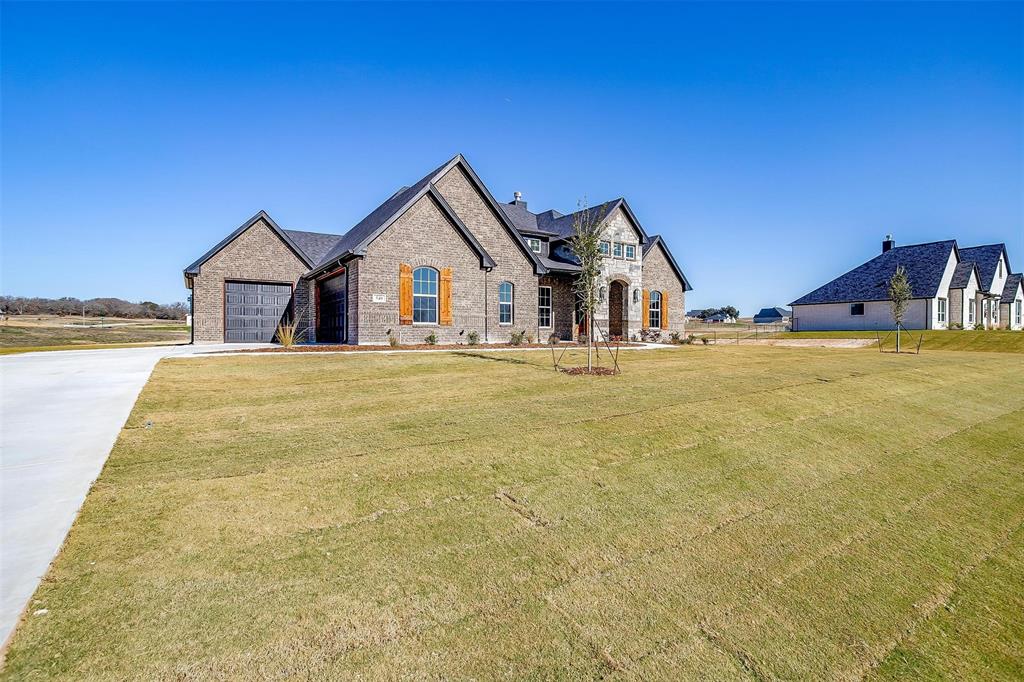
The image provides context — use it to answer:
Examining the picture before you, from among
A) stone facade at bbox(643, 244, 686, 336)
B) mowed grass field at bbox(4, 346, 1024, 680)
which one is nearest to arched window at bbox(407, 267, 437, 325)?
mowed grass field at bbox(4, 346, 1024, 680)

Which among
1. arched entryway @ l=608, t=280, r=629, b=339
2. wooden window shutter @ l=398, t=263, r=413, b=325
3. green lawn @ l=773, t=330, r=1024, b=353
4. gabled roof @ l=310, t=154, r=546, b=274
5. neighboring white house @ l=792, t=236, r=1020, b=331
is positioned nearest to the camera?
gabled roof @ l=310, t=154, r=546, b=274

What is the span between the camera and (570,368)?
40.5 feet

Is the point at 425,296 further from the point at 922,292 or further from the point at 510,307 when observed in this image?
the point at 922,292

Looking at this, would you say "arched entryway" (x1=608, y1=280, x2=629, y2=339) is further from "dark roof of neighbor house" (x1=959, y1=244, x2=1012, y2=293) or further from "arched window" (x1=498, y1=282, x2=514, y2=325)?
"dark roof of neighbor house" (x1=959, y1=244, x2=1012, y2=293)

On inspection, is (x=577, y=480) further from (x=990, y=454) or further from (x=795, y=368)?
(x=795, y=368)

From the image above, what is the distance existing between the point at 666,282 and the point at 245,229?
23.3 m

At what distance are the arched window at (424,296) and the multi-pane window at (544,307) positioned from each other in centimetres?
661

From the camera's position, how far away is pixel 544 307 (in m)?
24.9

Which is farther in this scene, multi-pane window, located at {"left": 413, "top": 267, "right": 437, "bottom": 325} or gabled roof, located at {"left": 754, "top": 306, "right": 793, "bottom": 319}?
gabled roof, located at {"left": 754, "top": 306, "right": 793, "bottom": 319}

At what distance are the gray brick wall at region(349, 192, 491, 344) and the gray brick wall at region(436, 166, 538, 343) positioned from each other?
89 cm

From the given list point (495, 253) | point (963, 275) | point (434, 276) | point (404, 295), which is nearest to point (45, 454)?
point (404, 295)

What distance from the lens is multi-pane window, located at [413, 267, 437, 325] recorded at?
19.4 meters

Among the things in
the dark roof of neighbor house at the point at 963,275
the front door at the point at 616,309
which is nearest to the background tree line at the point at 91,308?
the front door at the point at 616,309

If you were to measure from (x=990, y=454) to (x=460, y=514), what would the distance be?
820cm
